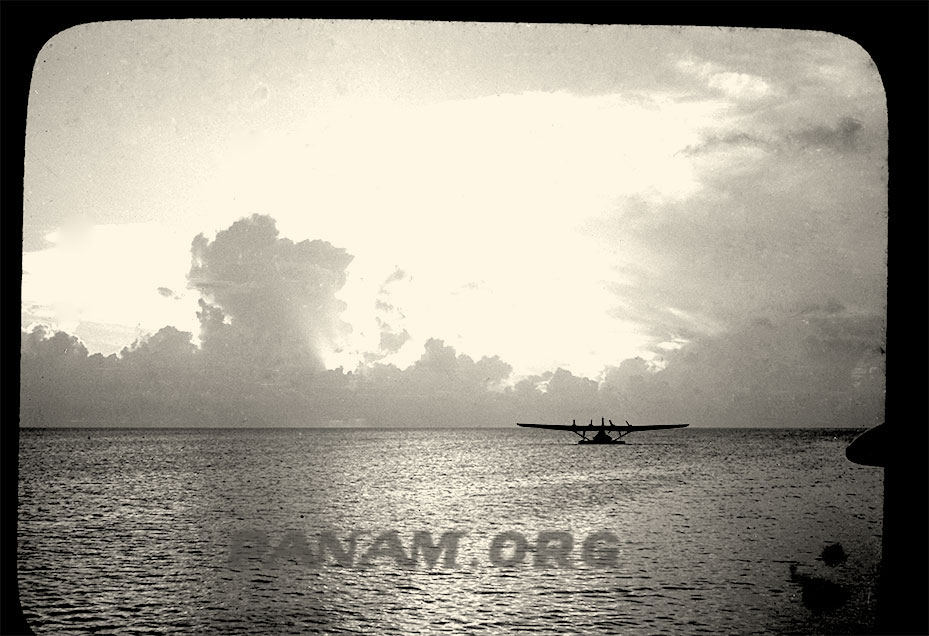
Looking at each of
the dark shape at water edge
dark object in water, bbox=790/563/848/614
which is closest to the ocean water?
dark object in water, bbox=790/563/848/614

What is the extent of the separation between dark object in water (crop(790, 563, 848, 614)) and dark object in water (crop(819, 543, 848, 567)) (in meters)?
2.00

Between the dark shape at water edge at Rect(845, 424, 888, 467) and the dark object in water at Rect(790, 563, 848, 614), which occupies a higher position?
the dark shape at water edge at Rect(845, 424, 888, 467)

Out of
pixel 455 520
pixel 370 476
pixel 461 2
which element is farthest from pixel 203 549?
→ pixel 370 476

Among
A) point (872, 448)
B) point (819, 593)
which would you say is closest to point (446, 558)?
point (819, 593)

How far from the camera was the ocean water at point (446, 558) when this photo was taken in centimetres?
1459

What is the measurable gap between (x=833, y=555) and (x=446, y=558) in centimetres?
1074

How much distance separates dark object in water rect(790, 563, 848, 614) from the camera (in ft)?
50.3

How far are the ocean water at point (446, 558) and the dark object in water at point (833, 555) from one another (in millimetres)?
304

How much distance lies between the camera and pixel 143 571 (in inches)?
740

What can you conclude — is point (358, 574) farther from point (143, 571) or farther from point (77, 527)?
point (77, 527)

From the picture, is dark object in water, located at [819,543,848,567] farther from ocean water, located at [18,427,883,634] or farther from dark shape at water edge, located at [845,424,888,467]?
dark shape at water edge, located at [845,424,888,467]

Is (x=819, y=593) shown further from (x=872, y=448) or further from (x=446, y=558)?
(x=872, y=448)

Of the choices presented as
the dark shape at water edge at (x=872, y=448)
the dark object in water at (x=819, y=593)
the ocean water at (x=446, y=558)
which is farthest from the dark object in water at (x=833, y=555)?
the dark shape at water edge at (x=872, y=448)

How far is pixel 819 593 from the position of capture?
16375 mm
